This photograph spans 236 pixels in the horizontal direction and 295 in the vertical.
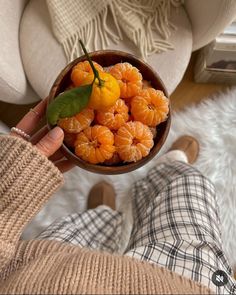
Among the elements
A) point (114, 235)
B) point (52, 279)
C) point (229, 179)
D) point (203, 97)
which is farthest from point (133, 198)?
point (52, 279)

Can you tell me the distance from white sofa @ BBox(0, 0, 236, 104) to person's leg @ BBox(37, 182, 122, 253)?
330 millimetres

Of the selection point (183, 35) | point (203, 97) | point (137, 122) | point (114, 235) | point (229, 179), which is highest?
point (137, 122)

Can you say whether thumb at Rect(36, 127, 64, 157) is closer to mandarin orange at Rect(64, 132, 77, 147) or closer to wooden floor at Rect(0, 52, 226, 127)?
mandarin orange at Rect(64, 132, 77, 147)

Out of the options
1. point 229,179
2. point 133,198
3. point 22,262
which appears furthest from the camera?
point 229,179

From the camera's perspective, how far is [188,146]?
4.01 ft

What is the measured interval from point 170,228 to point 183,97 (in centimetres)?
60

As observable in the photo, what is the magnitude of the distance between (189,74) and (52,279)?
0.99 m

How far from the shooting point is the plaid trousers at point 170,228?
778mm

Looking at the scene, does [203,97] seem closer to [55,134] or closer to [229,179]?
[229,179]

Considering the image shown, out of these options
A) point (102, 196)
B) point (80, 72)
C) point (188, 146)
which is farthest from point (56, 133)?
point (188, 146)

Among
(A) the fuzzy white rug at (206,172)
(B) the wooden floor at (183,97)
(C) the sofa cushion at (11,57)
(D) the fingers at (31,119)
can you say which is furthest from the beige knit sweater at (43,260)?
(B) the wooden floor at (183,97)

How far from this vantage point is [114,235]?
0.99 m

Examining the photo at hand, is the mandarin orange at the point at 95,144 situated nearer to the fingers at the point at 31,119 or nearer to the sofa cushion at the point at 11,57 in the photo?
the fingers at the point at 31,119

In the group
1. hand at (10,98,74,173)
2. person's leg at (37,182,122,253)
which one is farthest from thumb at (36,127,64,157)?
person's leg at (37,182,122,253)
